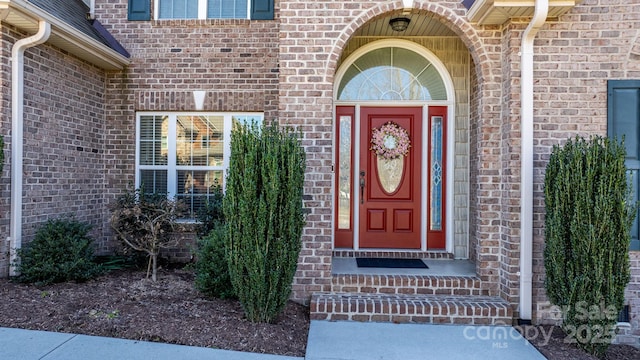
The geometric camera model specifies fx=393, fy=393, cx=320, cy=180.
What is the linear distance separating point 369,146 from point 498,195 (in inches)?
75.4

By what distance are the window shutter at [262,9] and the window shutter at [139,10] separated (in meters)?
1.58

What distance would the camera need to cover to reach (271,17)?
232 inches

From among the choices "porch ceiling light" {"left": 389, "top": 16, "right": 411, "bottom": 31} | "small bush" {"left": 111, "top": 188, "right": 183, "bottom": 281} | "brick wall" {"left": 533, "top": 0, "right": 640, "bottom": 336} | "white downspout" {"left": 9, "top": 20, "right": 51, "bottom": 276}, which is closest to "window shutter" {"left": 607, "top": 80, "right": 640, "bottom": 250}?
"brick wall" {"left": 533, "top": 0, "right": 640, "bottom": 336}

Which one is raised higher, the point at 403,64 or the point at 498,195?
the point at 403,64

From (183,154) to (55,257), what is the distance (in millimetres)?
Result: 2182

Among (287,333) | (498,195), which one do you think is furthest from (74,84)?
(498,195)

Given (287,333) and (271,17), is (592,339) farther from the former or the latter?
(271,17)

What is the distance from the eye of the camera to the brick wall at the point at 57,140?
4488 millimetres

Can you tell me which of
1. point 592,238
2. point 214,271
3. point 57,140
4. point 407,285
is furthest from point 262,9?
point 592,238

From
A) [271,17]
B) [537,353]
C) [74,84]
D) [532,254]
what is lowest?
[537,353]

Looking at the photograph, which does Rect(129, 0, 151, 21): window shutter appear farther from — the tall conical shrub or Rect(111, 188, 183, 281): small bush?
the tall conical shrub

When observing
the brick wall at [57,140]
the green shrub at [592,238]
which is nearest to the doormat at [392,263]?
the green shrub at [592,238]

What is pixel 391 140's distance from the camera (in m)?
5.60

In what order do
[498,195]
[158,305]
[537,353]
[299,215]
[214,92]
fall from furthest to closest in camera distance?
[214,92], [498,195], [158,305], [299,215], [537,353]
